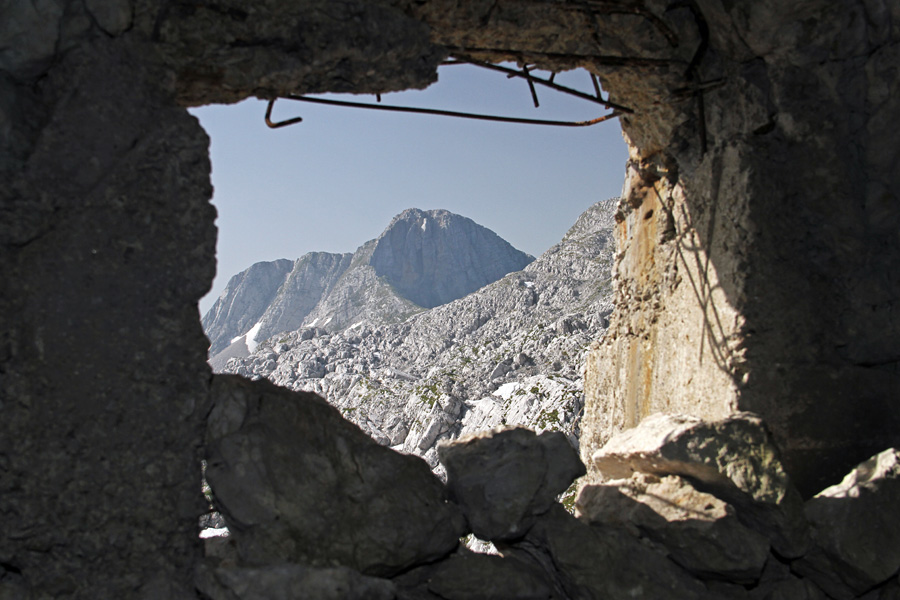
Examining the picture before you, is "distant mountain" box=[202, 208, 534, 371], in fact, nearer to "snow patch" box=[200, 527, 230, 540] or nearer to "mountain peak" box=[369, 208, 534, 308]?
"mountain peak" box=[369, 208, 534, 308]

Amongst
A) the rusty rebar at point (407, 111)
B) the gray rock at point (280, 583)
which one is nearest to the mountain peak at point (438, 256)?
the rusty rebar at point (407, 111)

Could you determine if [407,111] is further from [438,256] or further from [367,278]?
[438,256]

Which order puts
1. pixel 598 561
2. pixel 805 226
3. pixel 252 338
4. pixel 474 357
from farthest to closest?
pixel 252 338 → pixel 474 357 → pixel 805 226 → pixel 598 561

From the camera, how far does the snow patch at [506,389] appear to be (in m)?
55.4

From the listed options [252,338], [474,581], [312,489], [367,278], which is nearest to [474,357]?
[474,581]

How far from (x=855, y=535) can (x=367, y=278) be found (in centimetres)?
15216

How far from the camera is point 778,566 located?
12.0 feet

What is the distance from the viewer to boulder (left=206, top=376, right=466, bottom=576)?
3.03 meters

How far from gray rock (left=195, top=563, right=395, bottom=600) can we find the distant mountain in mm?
136582

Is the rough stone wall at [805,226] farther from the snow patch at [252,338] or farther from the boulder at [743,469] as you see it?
the snow patch at [252,338]

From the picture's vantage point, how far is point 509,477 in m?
3.55

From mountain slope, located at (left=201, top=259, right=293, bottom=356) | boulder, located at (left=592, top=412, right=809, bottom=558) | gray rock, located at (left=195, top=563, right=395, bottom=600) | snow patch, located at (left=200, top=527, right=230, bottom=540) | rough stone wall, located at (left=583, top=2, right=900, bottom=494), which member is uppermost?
mountain slope, located at (left=201, top=259, right=293, bottom=356)

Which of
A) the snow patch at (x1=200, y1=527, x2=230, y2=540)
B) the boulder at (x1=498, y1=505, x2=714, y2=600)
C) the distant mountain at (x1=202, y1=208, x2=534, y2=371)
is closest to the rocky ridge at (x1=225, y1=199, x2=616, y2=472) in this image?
the snow patch at (x1=200, y1=527, x2=230, y2=540)

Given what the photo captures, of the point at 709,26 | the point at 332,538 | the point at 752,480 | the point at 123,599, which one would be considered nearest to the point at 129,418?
the point at 123,599
